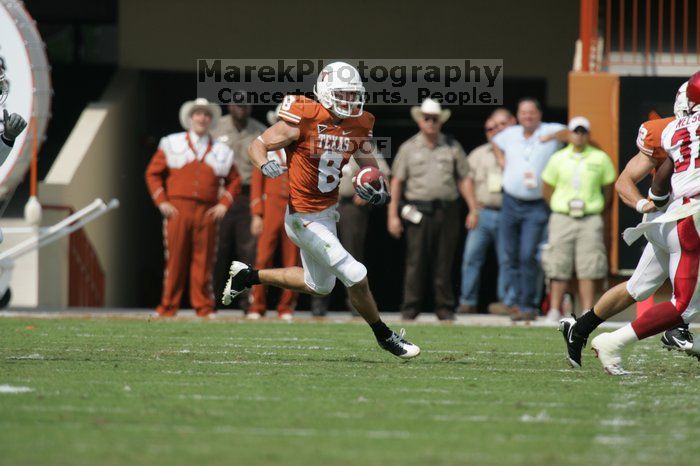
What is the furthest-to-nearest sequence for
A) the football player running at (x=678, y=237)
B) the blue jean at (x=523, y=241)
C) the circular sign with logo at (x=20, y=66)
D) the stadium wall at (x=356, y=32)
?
the stadium wall at (x=356, y=32), the blue jean at (x=523, y=241), the circular sign with logo at (x=20, y=66), the football player running at (x=678, y=237)

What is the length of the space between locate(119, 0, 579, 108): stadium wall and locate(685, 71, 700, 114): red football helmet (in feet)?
31.4

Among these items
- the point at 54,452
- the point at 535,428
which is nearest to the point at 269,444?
the point at 54,452

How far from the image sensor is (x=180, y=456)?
185 inches

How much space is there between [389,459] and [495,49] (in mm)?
12483

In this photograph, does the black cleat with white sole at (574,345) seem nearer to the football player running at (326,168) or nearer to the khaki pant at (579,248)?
the football player running at (326,168)

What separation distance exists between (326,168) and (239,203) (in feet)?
15.7

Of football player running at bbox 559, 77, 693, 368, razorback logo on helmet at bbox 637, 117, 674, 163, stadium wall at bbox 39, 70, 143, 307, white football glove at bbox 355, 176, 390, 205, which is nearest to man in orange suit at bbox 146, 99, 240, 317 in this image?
stadium wall at bbox 39, 70, 143, 307

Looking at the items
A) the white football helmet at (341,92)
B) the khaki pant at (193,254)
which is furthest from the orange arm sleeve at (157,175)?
the white football helmet at (341,92)

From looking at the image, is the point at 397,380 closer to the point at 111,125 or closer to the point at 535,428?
the point at 535,428

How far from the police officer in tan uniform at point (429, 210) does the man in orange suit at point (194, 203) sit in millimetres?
1591

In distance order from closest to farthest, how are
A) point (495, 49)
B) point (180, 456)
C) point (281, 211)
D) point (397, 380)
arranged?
point (180, 456), point (397, 380), point (281, 211), point (495, 49)

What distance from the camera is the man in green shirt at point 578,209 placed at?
1191cm

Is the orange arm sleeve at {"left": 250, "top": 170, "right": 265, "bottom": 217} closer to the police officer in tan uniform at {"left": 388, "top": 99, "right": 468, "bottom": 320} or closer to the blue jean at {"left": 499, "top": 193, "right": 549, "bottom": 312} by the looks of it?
the police officer in tan uniform at {"left": 388, "top": 99, "right": 468, "bottom": 320}

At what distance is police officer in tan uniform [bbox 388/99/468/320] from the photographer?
12.3m
